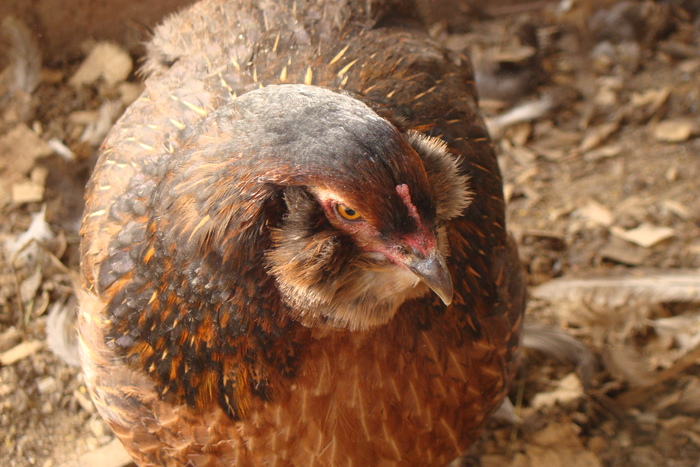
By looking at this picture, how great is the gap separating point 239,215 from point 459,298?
72 centimetres

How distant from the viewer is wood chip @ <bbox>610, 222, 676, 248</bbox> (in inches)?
126

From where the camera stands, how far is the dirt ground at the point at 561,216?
262 centimetres

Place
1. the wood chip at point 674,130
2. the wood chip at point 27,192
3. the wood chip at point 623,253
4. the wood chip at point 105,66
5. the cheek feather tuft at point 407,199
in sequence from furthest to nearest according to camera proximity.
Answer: the wood chip at point 105,66, the wood chip at point 674,130, the wood chip at point 27,192, the wood chip at point 623,253, the cheek feather tuft at point 407,199

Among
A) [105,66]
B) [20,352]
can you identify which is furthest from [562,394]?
[105,66]

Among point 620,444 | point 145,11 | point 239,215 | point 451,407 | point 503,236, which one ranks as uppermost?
point 145,11

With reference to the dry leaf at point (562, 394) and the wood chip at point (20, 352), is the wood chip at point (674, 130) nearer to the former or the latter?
the dry leaf at point (562, 394)

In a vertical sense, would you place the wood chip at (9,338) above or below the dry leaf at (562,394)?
above

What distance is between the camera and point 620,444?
2.57 meters

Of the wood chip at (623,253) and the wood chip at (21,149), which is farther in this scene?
the wood chip at (21,149)

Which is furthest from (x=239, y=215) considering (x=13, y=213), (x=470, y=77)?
(x=13, y=213)

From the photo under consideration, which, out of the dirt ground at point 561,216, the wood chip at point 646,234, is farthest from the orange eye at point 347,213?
the wood chip at point 646,234

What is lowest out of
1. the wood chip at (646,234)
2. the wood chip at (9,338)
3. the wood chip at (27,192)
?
the wood chip at (646,234)

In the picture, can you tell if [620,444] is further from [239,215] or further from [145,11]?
[145,11]

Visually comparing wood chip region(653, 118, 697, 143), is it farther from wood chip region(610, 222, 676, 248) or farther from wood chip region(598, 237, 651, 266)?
wood chip region(598, 237, 651, 266)
